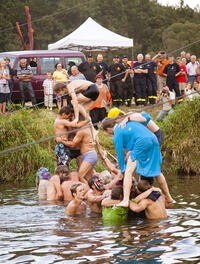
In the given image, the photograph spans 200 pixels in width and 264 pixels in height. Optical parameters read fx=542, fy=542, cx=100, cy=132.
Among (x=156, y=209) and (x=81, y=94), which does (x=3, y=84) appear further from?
(x=156, y=209)

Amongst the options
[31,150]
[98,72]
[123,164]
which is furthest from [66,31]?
[123,164]

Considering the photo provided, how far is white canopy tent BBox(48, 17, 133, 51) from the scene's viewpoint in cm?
2622

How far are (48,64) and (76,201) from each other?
11.0 metres

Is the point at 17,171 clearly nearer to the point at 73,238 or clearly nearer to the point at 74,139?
the point at 74,139

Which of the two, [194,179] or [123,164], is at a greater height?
[123,164]

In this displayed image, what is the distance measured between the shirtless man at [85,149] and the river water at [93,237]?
1.08 m

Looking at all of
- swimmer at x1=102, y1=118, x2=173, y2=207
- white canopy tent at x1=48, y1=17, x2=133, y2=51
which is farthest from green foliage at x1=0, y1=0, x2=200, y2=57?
swimmer at x1=102, y1=118, x2=173, y2=207

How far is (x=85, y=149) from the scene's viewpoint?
11.6 m

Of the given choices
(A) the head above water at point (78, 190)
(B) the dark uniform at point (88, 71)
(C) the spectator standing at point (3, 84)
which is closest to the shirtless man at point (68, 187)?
(A) the head above water at point (78, 190)

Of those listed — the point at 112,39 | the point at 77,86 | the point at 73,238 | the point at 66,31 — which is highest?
the point at 66,31

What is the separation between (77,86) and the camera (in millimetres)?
12070

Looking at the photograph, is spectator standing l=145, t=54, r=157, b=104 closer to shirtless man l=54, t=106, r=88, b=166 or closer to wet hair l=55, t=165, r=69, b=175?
shirtless man l=54, t=106, r=88, b=166

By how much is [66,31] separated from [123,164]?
5324cm

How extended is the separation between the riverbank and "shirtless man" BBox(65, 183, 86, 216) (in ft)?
14.3
